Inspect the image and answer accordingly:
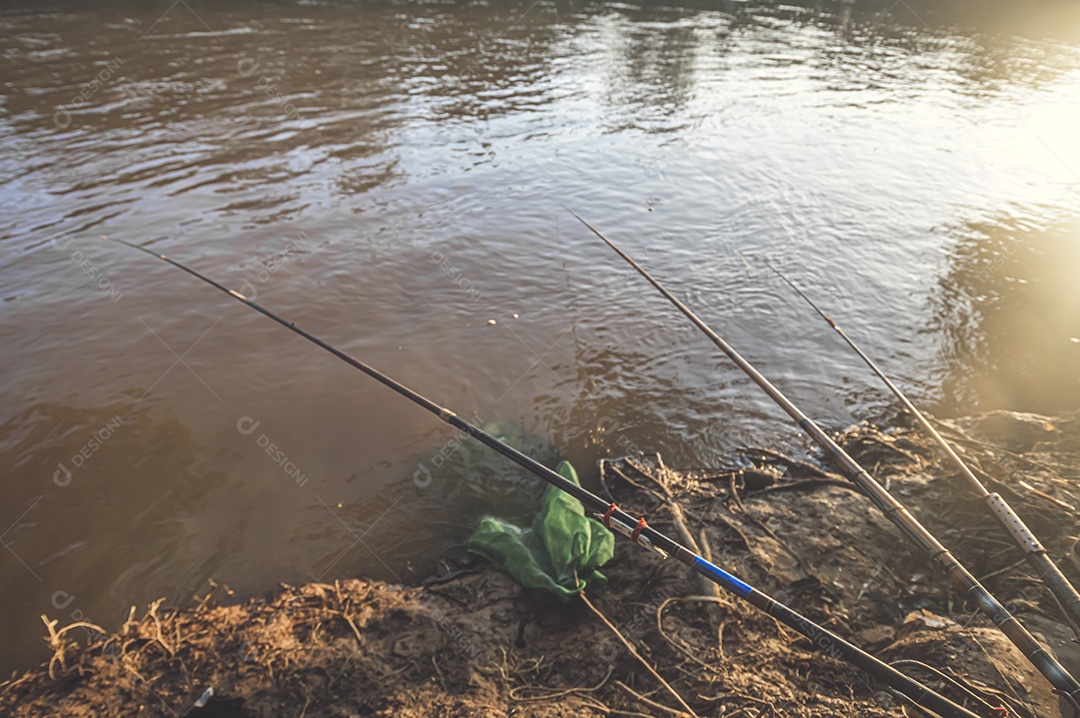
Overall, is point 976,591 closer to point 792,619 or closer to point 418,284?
point 792,619

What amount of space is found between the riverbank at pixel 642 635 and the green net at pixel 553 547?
0.11 metres

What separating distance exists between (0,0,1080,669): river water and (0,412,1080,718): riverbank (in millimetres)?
437

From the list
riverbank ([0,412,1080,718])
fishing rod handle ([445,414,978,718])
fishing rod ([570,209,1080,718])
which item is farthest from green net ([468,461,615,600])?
fishing rod ([570,209,1080,718])

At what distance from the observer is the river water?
3742 millimetres

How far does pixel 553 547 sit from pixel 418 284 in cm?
358

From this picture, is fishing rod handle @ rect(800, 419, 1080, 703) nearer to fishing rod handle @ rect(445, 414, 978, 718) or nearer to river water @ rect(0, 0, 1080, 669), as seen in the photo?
fishing rod handle @ rect(445, 414, 978, 718)

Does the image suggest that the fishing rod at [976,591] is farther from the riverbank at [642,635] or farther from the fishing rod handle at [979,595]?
the riverbank at [642,635]

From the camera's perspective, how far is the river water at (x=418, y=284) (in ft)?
12.3

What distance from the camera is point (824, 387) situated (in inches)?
189

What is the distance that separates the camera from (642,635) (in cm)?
273

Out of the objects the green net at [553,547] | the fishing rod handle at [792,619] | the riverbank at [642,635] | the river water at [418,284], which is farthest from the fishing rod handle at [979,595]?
the river water at [418,284]

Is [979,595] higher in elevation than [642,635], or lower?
higher

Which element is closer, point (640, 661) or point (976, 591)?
point (976, 591)

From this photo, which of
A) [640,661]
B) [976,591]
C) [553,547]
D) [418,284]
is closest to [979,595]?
[976,591]
